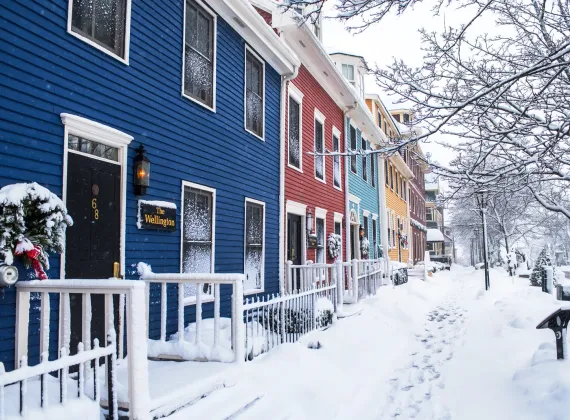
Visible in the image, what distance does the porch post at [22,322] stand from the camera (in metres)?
3.99

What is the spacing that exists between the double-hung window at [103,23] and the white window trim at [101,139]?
98 centimetres

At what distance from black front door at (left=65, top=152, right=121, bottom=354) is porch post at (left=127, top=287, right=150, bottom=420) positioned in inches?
69.0

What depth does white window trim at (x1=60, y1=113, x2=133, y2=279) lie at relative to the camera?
15.3ft

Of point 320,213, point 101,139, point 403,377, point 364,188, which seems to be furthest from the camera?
point 364,188

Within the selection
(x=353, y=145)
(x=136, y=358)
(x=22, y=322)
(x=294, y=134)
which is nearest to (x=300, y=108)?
(x=294, y=134)

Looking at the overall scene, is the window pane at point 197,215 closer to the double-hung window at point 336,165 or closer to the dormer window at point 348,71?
the double-hung window at point 336,165

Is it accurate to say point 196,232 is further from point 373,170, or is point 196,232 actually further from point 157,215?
point 373,170

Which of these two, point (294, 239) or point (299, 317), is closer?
point (299, 317)

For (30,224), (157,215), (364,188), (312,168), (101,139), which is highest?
(364,188)

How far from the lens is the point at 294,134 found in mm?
11297

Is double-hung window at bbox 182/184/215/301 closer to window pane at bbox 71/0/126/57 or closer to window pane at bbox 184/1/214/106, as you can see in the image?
window pane at bbox 184/1/214/106

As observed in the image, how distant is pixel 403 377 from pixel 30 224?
5033 mm

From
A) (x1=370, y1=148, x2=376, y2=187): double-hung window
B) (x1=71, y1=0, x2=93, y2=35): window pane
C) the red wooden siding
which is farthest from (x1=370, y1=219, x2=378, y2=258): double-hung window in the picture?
(x1=71, y1=0, x2=93, y2=35): window pane

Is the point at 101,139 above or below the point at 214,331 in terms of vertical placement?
above
